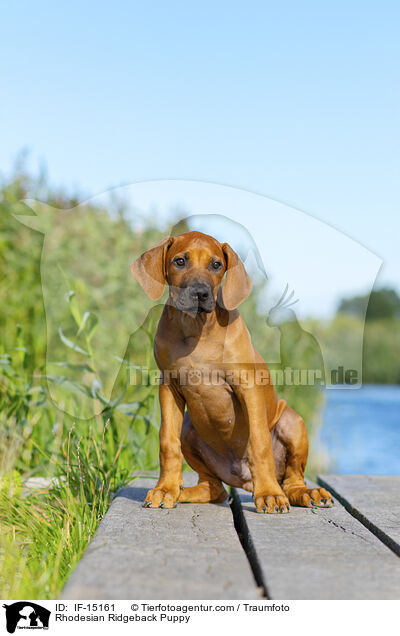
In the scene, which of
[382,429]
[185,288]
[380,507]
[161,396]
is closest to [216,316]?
[185,288]

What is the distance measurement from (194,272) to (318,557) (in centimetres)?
137

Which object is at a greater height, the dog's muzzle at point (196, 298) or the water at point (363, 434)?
the dog's muzzle at point (196, 298)

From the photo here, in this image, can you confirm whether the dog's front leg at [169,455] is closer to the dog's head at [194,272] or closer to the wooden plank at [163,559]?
the wooden plank at [163,559]

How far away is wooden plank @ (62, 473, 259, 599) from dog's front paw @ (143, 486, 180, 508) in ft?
0.11

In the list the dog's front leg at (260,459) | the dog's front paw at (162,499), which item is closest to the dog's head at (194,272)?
the dog's front leg at (260,459)

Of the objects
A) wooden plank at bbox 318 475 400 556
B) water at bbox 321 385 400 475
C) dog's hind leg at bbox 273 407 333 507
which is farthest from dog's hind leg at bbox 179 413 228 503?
water at bbox 321 385 400 475


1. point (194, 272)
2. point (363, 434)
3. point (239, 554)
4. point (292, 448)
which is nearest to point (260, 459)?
point (292, 448)

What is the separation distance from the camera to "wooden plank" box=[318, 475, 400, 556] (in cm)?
298

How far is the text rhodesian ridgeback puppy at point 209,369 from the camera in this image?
3.12m

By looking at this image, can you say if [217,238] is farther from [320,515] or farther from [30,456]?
[30,456]

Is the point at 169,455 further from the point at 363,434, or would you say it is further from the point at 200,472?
the point at 363,434
